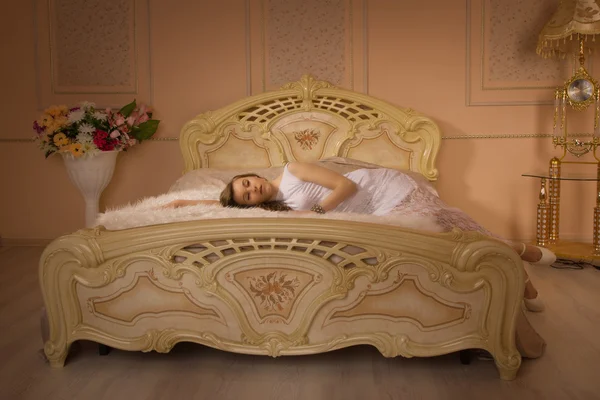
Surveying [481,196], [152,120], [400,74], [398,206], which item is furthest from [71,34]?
[481,196]

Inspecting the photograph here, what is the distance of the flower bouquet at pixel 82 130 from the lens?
4.34 meters

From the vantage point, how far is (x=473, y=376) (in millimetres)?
2488

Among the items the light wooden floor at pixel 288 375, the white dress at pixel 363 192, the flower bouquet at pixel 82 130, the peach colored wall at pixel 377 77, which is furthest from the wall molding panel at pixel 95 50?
the light wooden floor at pixel 288 375

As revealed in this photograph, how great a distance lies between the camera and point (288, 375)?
2520 millimetres

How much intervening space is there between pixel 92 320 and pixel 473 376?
145cm

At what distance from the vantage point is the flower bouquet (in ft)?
14.2

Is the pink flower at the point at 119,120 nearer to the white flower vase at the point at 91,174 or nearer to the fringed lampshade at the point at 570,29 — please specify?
the white flower vase at the point at 91,174

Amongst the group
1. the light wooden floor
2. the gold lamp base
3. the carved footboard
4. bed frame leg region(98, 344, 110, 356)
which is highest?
the carved footboard

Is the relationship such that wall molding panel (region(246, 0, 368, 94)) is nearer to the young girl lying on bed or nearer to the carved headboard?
the carved headboard

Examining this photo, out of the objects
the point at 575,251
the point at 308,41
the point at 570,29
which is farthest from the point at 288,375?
the point at 570,29

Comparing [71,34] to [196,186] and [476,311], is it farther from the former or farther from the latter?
[476,311]

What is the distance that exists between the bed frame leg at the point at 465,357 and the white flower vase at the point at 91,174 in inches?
104

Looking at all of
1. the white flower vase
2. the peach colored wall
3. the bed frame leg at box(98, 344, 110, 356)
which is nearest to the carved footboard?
the bed frame leg at box(98, 344, 110, 356)

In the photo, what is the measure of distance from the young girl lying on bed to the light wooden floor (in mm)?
558
